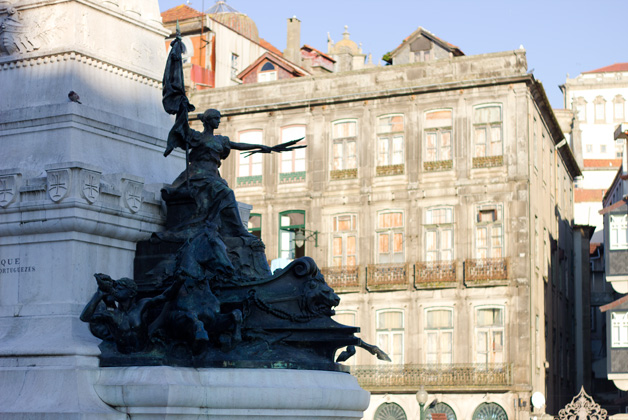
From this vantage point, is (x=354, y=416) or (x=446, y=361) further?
(x=446, y=361)

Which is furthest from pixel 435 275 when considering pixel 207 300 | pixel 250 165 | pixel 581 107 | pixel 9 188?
pixel 581 107

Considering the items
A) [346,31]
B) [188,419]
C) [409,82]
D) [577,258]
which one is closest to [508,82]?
[409,82]

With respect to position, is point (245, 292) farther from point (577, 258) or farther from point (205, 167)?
point (577, 258)

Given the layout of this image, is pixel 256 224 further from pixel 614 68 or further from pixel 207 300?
pixel 614 68

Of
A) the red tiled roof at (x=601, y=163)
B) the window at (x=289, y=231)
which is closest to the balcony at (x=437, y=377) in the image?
the window at (x=289, y=231)

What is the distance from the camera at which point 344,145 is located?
46.9 metres

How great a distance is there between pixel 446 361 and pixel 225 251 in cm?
3144

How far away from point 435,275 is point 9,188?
104 ft

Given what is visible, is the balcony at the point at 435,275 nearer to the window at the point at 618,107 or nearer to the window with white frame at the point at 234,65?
the window with white frame at the point at 234,65

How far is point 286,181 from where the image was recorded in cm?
4784

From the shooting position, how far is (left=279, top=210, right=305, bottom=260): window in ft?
154

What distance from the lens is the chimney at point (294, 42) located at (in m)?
56.4

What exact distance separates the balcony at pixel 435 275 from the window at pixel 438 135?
4051mm

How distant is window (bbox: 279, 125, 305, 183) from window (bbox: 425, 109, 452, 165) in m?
5.20
